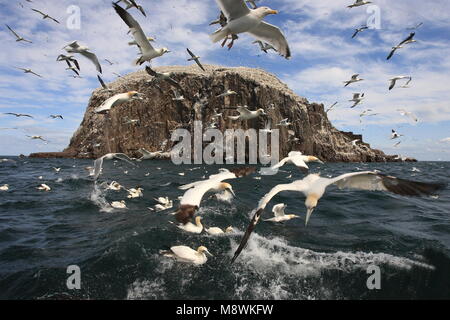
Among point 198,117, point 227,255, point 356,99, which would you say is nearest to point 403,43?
point 356,99

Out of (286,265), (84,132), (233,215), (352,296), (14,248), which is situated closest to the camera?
(352,296)

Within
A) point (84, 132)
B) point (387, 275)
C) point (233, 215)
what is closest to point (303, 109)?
point (84, 132)

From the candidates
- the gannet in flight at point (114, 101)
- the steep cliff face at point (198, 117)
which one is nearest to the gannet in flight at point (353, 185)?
the gannet in flight at point (114, 101)

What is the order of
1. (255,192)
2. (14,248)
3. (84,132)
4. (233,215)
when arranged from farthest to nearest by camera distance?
(84,132) < (255,192) < (233,215) < (14,248)

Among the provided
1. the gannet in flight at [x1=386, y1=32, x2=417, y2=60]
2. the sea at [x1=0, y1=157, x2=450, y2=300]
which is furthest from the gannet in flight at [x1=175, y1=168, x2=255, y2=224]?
the gannet in flight at [x1=386, y1=32, x2=417, y2=60]

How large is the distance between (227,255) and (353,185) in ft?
10.4

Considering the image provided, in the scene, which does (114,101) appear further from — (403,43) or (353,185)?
(403,43)

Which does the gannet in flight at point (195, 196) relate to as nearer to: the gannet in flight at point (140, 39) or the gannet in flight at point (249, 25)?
the gannet in flight at point (249, 25)

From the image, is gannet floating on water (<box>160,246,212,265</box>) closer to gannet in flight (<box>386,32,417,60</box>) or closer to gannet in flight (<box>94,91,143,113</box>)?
gannet in flight (<box>94,91,143,113</box>)

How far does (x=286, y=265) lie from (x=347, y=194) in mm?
9973

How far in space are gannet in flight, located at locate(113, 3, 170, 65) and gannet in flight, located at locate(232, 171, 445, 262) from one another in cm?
587

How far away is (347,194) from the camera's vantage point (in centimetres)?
1557
